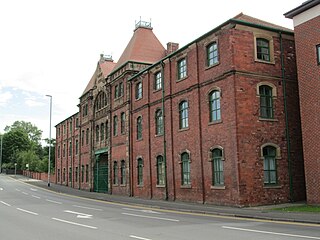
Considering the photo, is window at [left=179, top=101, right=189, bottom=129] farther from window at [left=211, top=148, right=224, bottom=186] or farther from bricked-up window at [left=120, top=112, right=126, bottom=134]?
bricked-up window at [left=120, top=112, right=126, bottom=134]

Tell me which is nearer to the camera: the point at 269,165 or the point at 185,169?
the point at 269,165

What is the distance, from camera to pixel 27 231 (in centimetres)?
1245

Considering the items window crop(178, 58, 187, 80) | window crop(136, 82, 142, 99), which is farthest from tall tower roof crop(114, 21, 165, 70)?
window crop(178, 58, 187, 80)

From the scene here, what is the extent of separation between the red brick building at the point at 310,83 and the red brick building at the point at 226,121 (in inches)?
72.2

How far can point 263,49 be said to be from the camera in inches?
891

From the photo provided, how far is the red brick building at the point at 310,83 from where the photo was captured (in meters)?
19.8

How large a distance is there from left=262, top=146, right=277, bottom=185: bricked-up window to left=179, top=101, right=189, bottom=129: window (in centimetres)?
595

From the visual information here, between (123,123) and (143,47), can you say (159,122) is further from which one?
(143,47)

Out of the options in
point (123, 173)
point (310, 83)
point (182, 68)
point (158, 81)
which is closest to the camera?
point (310, 83)

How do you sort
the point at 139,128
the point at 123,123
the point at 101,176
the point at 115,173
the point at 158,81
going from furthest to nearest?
1. the point at 101,176
2. the point at 115,173
3. the point at 123,123
4. the point at 139,128
5. the point at 158,81

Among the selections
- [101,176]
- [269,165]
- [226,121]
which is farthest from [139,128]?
[269,165]

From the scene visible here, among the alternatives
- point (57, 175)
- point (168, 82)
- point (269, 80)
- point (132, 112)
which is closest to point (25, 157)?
point (57, 175)

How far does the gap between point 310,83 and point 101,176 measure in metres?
26.2

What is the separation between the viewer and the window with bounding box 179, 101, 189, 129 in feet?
84.6
